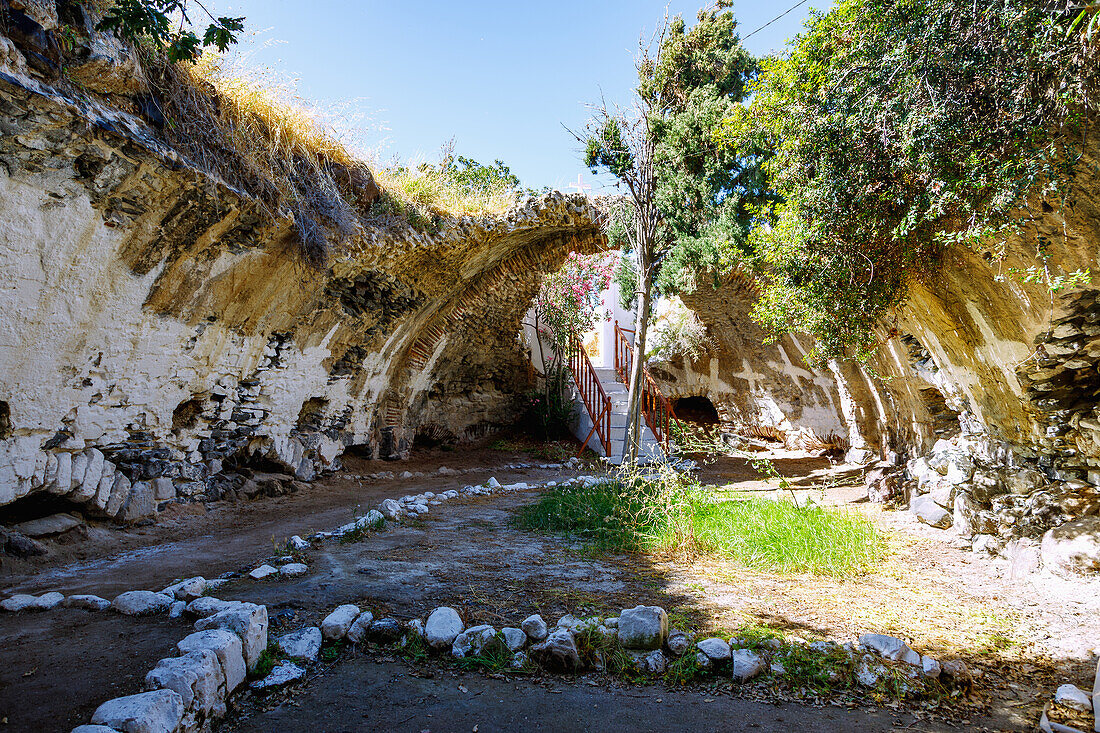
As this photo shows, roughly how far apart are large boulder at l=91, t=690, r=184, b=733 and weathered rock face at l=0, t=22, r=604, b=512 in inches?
121

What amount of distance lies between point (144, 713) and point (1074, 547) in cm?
468

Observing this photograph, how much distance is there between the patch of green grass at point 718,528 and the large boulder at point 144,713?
2841 millimetres

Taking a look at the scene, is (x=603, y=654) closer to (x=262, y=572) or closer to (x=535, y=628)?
(x=535, y=628)

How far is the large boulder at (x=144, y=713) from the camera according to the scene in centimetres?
165

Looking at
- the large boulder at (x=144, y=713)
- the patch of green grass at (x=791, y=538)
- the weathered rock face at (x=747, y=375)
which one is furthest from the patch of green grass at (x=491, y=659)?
the weathered rock face at (x=747, y=375)

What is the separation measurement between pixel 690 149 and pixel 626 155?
35.5 inches

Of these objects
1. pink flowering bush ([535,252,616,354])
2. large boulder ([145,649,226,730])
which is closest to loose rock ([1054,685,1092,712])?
large boulder ([145,649,226,730])

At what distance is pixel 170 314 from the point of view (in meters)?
4.81

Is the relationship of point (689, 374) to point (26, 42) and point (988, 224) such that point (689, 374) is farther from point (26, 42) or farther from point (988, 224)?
point (26, 42)

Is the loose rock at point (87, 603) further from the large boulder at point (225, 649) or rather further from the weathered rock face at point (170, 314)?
the weathered rock face at point (170, 314)

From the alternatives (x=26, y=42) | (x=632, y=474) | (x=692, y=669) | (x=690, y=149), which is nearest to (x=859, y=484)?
(x=632, y=474)

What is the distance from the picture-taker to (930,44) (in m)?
3.32

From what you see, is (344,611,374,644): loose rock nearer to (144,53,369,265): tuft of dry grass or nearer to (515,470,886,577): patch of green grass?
(515,470,886,577): patch of green grass

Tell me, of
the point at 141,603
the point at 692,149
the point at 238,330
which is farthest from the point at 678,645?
the point at 692,149
